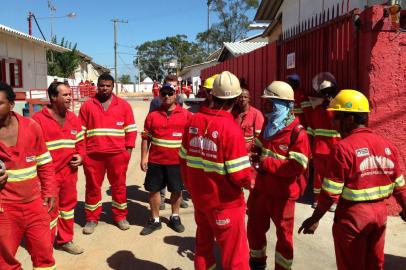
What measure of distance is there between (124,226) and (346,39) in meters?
4.24

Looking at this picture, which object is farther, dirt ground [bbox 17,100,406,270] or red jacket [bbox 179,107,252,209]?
dirt ground [bbox 17,100,406,270]

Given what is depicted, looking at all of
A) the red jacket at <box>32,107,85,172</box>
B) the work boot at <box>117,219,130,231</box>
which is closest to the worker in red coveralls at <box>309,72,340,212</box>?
the work boot at <box>117,219,130,231</box>

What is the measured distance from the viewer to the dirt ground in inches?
178

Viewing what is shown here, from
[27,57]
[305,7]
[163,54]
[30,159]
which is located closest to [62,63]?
[27,57]

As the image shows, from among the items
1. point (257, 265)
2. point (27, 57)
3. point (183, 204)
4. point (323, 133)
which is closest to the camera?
point (257, 265)

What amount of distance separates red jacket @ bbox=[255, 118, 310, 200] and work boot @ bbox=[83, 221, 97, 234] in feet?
8.67

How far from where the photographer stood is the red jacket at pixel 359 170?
2.93 metres

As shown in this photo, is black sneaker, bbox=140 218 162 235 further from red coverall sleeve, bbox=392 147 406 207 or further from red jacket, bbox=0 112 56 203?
red coverall sleeve, bbox=392 147 406 207

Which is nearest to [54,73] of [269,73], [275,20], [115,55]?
[115,55]

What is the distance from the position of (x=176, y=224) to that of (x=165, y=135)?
122 centimetres

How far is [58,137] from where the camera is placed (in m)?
4.67

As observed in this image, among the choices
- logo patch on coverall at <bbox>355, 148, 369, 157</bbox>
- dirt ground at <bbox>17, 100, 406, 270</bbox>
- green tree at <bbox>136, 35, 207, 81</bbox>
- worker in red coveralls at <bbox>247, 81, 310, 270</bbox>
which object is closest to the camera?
logo patch on coverall at <bbox>355, 148, 369, 157</bbox>

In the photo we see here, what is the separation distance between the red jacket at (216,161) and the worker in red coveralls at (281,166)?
0.51m

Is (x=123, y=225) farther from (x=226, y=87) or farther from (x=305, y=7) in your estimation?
(x=305, y=7)
